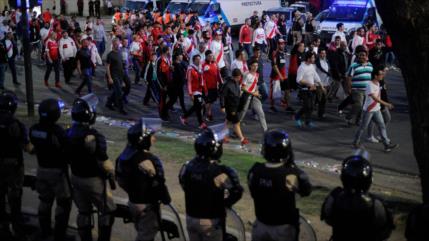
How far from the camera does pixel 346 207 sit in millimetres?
5207

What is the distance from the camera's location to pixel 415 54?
778 cm

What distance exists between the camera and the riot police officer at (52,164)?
7363 mm

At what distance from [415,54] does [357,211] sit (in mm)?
3193

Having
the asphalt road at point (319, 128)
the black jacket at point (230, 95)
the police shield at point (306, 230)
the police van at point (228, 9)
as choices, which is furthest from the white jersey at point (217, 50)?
the police van at point (228, 9)

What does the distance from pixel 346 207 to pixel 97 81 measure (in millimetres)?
16057

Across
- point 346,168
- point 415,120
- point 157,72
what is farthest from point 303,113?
point 346,168

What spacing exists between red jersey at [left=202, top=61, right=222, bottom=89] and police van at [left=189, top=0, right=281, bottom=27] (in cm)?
1789

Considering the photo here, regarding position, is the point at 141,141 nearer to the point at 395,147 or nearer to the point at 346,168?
the point at 346,168

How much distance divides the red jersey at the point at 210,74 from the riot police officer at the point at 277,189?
8.59 metres

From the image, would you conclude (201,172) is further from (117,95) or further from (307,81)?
(117,95)

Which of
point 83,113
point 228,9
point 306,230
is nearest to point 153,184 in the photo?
point 83,113

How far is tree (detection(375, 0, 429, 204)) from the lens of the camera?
25.0 ft

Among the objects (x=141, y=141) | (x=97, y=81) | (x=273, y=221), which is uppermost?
(x=141, y=141)

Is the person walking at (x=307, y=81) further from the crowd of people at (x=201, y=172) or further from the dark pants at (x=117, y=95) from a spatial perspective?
the dark pants at (x=117, y=95)
